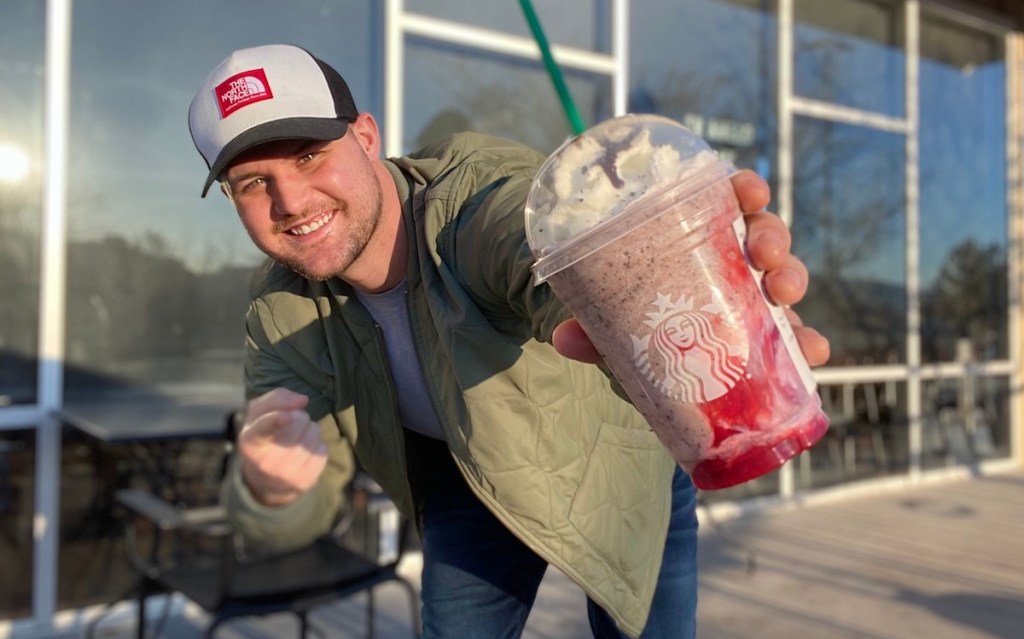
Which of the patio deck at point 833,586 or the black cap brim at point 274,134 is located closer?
the black cap brim at point 274,134

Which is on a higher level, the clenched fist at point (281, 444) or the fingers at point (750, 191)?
the fingers at point (750, 191)

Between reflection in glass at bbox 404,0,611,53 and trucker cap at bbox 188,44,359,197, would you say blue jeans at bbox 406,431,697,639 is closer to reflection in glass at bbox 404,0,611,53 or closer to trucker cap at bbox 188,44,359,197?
trucker cap at bbox 188,44,359,197

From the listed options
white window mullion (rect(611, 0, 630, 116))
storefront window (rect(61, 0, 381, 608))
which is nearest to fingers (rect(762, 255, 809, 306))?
storefront window (rect(61, 0, 381, 608))

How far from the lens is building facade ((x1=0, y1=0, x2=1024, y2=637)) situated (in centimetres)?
368

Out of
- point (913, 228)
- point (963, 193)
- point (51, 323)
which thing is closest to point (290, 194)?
point (51, 323)

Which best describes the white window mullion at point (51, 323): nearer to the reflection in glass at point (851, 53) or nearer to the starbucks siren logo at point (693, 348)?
the starbucks siren logo at point (693, 348)

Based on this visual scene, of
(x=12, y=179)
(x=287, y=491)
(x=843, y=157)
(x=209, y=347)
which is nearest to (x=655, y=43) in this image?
(x=843, y=157)

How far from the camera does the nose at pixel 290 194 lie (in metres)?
1.52

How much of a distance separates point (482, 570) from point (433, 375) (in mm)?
496

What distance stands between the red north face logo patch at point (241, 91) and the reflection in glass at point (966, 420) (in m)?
6.31

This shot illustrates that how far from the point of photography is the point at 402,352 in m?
1.72

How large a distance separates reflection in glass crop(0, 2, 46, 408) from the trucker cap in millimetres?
2583

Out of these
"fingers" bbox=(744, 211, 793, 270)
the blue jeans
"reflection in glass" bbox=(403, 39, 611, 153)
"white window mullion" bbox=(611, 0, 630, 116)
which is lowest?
the blue jeans

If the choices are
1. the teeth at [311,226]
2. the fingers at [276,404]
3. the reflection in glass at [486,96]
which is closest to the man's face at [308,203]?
Answer: the teeth at [311,226]
